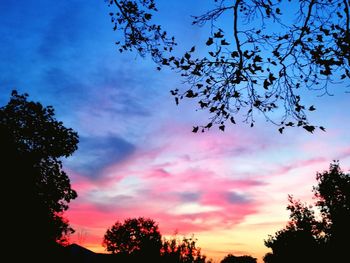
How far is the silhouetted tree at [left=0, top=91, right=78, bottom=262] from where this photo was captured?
2897 cm

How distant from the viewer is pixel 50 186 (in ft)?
141

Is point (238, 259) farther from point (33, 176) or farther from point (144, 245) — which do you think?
point (33, 176)

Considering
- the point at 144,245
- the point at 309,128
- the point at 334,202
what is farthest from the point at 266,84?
the point at 144,245

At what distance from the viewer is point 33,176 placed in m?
34.6

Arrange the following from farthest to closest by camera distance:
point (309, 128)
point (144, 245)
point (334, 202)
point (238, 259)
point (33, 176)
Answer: point (238, 259) < point (144, 245) < point (334, 202) < point (33, 176) < point (309, 128)

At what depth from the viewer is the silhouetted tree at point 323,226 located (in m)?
50.7

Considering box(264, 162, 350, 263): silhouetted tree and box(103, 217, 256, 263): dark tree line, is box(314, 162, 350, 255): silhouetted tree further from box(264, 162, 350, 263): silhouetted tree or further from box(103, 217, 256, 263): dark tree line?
box(103, 217, 256, 263): dark tree line

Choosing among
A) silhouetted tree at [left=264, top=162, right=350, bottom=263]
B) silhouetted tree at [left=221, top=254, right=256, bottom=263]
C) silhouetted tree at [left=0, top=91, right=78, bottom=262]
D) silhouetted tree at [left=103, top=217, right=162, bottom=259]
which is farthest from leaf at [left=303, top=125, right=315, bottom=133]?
silhouetted tree at [left=221, top=254, right=256, bottom=263]

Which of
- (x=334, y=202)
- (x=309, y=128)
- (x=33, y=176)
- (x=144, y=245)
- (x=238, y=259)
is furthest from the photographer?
(x=238, y=259)

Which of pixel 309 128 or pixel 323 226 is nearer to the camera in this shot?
pixel 309 128

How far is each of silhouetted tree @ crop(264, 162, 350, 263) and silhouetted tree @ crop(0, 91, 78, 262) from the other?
37644 millimetres

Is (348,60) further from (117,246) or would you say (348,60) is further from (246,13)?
(117,246)

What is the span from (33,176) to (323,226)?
4698 cm

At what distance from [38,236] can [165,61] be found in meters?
26.8
